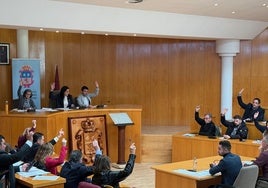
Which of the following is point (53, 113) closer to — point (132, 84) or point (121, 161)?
point (121, 161)

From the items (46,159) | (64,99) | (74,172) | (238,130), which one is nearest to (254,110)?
(238,130)

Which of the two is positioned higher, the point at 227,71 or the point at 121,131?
the point at 227,71

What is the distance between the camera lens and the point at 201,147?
344 inches

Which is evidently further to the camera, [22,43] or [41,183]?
[22,43]

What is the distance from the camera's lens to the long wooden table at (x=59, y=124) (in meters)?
8.27

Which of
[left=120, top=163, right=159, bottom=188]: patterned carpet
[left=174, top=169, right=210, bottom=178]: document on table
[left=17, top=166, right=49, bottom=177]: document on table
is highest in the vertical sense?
[left=17, top=166, right=49, bottom=177]: document on table

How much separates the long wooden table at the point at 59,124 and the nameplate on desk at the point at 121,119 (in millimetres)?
144

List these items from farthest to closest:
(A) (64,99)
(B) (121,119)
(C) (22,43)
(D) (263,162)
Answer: (C) (22,43) < (A) (64,99) < (B) (121,119) < (D) (263,162)

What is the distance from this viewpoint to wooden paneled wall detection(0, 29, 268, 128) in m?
12.0

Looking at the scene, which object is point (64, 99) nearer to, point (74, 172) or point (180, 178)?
point (74, 172)

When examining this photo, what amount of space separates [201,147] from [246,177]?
345 centimetres

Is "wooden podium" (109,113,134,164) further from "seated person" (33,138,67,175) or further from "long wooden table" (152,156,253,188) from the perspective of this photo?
"seated person" (33,138,67,175)

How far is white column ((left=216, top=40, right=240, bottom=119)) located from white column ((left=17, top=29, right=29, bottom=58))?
5298 mm

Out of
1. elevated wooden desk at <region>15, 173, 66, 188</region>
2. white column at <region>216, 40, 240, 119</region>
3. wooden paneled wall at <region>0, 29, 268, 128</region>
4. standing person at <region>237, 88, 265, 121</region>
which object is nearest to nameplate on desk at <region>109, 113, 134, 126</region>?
wooden paneled wall at <region>0, 29, 268, 128</region>
